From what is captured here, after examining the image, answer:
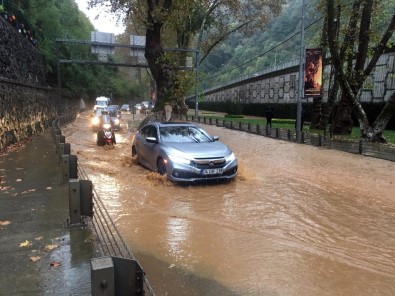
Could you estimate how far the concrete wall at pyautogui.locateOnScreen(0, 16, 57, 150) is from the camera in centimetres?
1554

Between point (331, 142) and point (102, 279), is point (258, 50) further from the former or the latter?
point (102, 279)

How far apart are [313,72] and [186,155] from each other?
43.5ft

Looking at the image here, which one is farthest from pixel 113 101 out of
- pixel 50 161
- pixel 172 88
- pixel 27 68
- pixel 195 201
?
pixel 195 201

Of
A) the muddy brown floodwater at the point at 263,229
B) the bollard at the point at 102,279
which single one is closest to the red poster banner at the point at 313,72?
the muddy brown floodwater at the point at 263,229

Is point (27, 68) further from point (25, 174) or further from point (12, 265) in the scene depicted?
point (12, 265)

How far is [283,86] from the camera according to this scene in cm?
3969

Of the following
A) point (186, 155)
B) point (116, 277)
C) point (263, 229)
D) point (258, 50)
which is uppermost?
Result: point (258, 50)

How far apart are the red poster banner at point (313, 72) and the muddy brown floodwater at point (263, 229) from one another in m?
8.71

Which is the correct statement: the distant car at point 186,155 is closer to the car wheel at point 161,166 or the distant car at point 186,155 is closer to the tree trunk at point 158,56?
the car wheel at point 161,166

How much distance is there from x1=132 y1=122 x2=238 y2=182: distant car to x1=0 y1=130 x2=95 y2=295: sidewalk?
8.05ft

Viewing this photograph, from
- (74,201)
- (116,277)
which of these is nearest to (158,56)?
(74,201)

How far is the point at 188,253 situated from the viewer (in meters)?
5.25

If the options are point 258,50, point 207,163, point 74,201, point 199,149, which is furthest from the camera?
point 258,50

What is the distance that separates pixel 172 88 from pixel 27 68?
1066 centimetres
